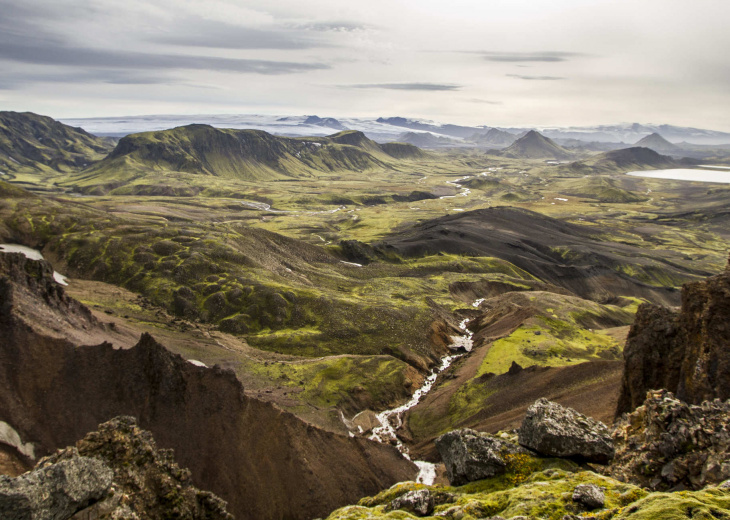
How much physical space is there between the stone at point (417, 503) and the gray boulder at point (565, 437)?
9096mm

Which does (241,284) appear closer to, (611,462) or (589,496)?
(611,462)

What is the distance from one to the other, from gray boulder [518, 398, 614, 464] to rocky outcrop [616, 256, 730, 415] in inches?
543

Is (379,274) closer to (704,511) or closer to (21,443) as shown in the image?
(21,443)

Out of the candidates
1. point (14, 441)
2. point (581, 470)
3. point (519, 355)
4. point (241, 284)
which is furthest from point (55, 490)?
point (241, 284)

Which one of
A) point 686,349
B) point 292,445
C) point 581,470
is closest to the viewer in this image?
point 581,470

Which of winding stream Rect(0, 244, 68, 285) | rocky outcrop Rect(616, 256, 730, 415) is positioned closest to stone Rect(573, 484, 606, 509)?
rocky outcrop Rect(616, 256, 730, 415)

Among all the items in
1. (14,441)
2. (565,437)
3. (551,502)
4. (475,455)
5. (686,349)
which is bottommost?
(14,441)

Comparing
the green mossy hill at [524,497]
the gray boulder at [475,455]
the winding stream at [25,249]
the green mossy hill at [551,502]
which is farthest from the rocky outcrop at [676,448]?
the winding stream at [25,249]

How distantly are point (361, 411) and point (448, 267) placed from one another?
99.5 m

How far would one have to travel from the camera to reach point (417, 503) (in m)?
29.4

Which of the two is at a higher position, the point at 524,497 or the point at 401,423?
the point at 524,497

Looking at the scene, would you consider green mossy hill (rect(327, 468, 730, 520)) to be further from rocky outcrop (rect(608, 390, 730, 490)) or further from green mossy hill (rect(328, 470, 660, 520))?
rocky outcrop (rect(608, 390, 730, 490))

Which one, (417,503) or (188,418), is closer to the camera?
(417,503)

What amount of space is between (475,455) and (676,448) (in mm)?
13148
